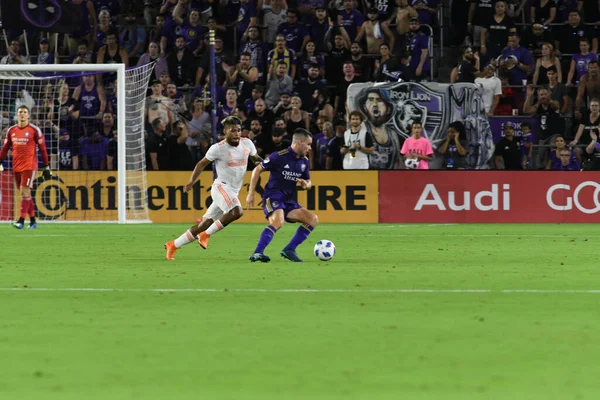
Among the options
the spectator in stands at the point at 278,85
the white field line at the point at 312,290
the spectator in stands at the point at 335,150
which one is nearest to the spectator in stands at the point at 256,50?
the spectator in stands at the point at 278,85

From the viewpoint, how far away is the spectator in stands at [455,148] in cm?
2477

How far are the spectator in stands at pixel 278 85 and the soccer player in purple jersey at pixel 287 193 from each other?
11.1 metres

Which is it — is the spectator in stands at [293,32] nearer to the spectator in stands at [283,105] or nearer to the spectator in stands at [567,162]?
the spectator in stands at [283,105]

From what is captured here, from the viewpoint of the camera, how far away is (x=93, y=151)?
84.2 ft

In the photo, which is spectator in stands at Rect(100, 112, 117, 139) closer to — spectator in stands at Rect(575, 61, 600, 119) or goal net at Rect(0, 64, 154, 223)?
goal net at Rect(0, 64, 154, 223)

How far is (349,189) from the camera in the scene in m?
24.5

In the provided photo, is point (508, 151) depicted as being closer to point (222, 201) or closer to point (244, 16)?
point (244, 16)

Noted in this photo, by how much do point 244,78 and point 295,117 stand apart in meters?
1.82

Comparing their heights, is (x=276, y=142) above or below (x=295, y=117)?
below

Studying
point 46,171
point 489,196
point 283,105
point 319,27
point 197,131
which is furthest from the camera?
point 319,27

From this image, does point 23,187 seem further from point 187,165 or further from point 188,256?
point 188,256

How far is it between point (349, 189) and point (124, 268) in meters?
11.3

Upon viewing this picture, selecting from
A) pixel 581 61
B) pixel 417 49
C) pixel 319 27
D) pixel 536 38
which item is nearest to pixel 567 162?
pixel 581 61

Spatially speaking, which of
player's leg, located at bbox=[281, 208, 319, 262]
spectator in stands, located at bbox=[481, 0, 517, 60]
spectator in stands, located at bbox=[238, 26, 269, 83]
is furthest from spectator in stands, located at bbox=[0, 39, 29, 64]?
player's leg, located at bbox=[281, 208, 319, 262]
